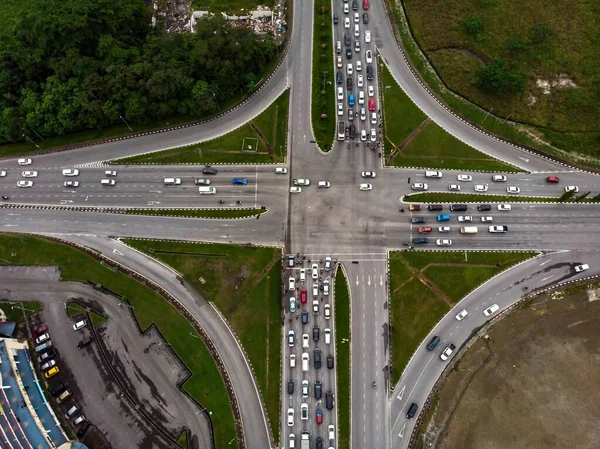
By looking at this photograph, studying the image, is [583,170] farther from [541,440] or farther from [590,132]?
[541,440]

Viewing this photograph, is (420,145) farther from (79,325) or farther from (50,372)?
(50,372)

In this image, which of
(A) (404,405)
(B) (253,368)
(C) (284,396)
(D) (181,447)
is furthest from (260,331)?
(A) (404,405)

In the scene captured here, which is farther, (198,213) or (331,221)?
(198,213)

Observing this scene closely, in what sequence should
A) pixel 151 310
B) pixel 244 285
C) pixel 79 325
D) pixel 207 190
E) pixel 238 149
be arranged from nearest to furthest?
pixel 79 325, pixel 151 310, pixel 244 285, pixel 207 190, pixel 238 149

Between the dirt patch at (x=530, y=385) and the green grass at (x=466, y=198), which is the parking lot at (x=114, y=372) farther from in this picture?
the green grass at (x=466, y=198)

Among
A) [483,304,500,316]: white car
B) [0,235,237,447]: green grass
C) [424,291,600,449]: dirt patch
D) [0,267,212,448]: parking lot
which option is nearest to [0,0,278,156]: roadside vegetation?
[0,235,237,447]: green grass

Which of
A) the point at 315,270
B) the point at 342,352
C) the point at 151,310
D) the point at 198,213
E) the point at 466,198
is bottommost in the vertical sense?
the point at 342,352

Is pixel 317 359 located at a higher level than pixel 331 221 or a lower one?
lower

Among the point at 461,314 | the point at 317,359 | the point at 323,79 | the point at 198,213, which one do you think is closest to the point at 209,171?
the point at 198,213
